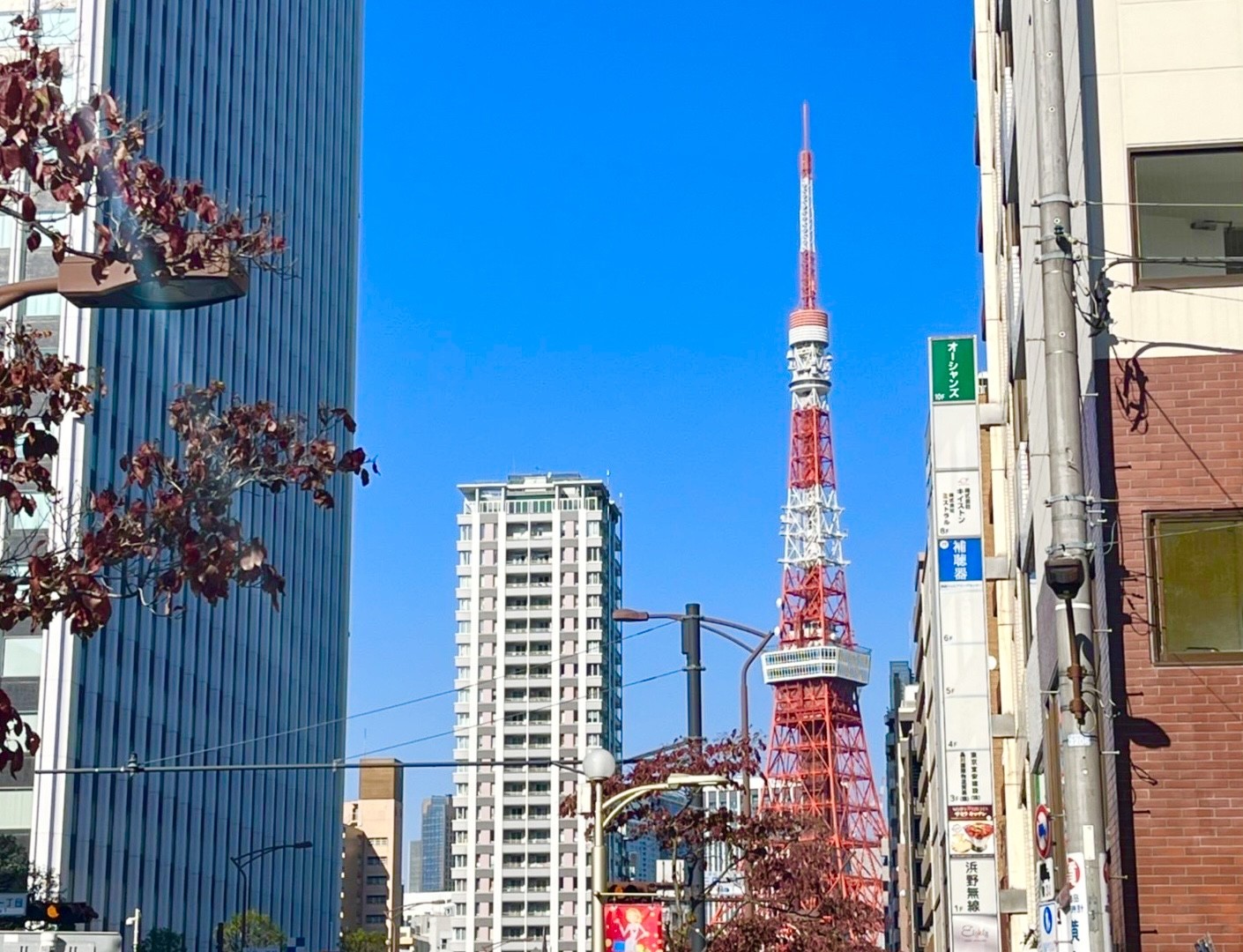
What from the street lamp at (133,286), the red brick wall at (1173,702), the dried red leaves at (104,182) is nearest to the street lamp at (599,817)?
the red brick wall at (1173,702)

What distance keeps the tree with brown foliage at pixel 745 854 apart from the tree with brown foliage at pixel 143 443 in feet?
87.3

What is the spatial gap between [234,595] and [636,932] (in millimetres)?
78236

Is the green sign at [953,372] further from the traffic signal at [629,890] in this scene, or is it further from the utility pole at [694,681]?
the traffic signal at [629,890]

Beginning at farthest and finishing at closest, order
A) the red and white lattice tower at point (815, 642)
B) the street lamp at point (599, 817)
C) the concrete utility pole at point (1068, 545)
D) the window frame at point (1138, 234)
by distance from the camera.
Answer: the red and white lattice tower at point (815, 642), the street lamp at point (599, 817), the window frame at point (1138, 234), the concrete utility pole at point (1068, 545)

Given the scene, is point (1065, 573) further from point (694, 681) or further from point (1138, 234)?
point (694, 681)

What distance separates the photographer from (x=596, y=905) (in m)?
26.4

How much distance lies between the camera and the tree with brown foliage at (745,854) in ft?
135

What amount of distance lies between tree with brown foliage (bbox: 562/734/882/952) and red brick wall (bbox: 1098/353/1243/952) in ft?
59.4

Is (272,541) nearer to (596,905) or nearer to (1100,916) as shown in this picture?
(596,905)

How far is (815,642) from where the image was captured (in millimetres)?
165000

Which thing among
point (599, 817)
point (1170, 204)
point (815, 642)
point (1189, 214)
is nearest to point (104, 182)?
point (1170, 204)

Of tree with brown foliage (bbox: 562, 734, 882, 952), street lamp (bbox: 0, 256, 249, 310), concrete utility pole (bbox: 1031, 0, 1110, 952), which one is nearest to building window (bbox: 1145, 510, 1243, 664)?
concrete utility pole (bbox: 1031, 0, 1110, 952)

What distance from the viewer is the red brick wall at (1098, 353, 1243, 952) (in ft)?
62.2

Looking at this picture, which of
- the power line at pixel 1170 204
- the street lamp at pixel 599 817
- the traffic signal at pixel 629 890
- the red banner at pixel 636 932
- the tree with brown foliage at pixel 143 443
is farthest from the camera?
the traffic signal at pixel 629 890
